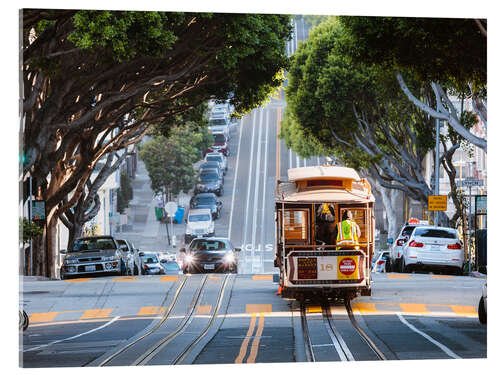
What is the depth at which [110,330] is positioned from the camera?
701 inches

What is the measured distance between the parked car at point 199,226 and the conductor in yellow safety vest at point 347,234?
38.4 metres

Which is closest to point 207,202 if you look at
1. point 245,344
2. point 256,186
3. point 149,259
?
point 256,186

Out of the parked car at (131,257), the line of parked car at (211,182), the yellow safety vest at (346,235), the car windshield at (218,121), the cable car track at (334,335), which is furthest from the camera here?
the car windshield at (218,121)

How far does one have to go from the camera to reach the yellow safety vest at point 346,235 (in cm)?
1831

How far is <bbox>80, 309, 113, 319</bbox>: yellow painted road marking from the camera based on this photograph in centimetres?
2006

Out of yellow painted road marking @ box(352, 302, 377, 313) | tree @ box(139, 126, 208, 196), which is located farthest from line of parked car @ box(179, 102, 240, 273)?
yellow painted road marking @ box(352, 302, 377, 313)

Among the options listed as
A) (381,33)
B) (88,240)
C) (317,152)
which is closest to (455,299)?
(381,33)

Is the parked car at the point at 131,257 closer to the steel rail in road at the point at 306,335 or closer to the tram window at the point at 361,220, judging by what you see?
the steel rail in road at the point at 306,335

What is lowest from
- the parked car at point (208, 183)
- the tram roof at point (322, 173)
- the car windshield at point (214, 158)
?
the tram roof at point (322, 173)

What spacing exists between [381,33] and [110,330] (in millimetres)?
7561

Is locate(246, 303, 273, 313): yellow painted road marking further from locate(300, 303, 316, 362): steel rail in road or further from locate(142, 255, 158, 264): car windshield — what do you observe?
locate(142, 255, 158, 264): car windshield

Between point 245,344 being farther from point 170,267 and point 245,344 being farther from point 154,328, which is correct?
point 170,267

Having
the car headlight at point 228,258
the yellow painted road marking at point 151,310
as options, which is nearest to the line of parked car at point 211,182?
the car headlight at point 228,258

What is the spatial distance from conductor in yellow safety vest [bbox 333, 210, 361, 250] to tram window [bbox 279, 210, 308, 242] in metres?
1.32
